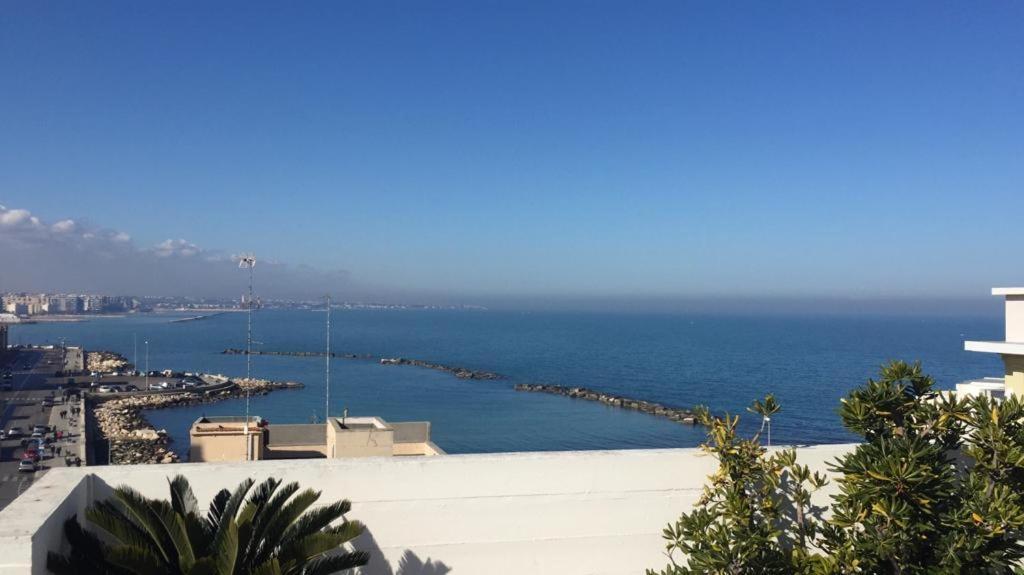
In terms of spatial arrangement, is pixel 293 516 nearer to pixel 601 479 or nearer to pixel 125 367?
pixel 601 479

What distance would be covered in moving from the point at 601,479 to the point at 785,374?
61622 mm

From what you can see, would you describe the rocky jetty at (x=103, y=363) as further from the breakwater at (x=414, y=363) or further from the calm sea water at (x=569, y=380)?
the breakwater at (x=414, y=363)

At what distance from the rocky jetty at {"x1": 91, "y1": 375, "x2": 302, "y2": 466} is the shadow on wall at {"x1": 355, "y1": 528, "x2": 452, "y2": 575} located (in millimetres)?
16788

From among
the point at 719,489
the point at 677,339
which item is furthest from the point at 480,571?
the point at 677,339

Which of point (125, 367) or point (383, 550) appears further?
point (125, 367)

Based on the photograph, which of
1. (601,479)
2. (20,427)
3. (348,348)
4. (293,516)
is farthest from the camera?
(348,348)

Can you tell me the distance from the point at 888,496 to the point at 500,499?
6.69ft

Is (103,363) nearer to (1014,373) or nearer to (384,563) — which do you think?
(384,563)

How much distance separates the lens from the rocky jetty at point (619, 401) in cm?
4228

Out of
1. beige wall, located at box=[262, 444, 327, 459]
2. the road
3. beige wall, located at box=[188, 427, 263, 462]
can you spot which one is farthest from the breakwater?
beige wall, located at box=[188, 427, 263, 462]

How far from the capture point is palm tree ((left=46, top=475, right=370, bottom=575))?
3.15 m

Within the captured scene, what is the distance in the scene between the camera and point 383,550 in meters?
3.87

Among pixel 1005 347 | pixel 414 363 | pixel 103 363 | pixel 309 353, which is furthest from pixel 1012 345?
pixel 309 353

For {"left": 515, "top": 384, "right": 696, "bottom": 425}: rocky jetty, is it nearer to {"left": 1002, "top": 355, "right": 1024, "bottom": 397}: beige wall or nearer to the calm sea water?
the calm sea water
